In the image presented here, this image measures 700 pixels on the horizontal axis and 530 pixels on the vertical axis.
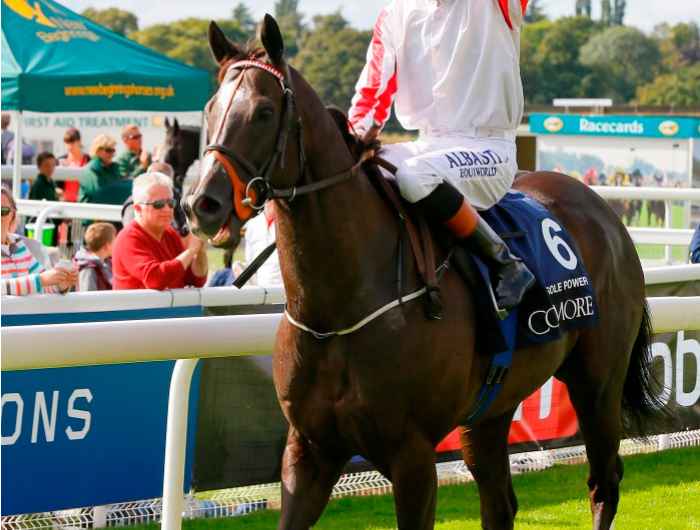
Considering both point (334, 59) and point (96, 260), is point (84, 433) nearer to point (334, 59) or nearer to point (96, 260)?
point (96, 260)

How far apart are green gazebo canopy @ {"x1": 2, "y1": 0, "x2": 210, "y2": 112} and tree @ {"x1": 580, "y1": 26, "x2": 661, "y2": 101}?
93.2 meters

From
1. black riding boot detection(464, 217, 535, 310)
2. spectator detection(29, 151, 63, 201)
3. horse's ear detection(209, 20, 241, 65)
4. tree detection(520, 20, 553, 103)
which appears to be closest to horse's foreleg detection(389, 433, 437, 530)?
black riding boot detection(464, 217, 535, 310)

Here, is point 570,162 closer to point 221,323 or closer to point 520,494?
point 520,494

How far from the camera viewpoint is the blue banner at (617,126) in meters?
22.3

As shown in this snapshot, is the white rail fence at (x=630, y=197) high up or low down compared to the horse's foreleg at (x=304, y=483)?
down

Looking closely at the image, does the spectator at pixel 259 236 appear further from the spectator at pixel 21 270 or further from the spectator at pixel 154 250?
the spectator at pixel 21 270

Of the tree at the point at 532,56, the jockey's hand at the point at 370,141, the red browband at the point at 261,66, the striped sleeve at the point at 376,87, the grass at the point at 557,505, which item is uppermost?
the red browband at the point at 261,66

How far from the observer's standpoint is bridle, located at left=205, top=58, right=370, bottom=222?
3.37 m

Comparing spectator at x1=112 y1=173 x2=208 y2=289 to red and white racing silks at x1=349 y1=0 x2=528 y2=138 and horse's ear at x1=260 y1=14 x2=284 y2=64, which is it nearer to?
red and white racing silks at x1=349 y1=0 x2=528 y2=138

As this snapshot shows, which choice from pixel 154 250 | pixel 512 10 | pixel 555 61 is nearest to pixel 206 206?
pixel 512 10

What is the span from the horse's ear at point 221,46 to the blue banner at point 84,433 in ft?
6.05

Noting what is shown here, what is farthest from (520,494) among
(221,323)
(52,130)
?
(52,130)

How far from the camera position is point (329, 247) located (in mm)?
3789

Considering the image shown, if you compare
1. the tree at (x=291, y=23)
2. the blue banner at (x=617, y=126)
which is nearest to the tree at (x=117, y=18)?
the tree at (x=291, y=23)
